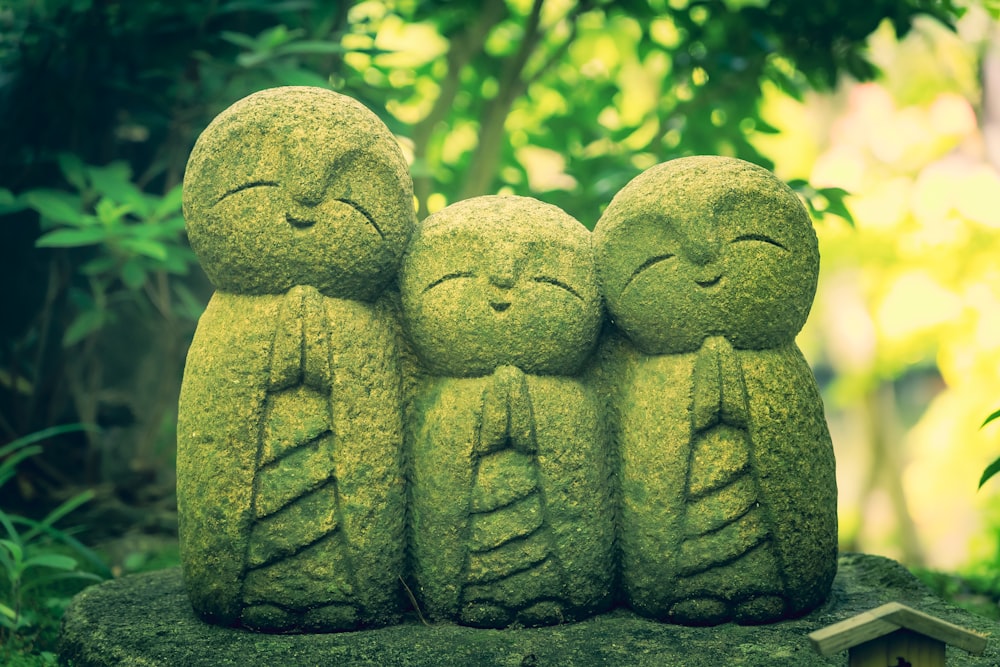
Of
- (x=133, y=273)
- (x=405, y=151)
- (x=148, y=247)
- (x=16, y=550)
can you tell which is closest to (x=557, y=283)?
(x=148, y=247)

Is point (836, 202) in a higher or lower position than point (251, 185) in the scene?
higher

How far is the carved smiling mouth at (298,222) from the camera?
3068 millimetres

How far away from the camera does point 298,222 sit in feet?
10.1

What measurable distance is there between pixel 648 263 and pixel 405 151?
7.26 ft

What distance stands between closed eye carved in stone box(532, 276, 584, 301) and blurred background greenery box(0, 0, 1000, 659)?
146 cm

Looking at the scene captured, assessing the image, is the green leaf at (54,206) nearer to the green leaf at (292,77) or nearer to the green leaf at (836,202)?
the green leaf at (292,77)

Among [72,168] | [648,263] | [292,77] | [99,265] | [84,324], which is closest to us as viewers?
[648,263]

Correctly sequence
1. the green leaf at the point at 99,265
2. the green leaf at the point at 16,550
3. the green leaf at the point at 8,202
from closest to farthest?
1. the green leaf at the point at 16,550
2. the green leaf at the point at 8,202
3. the green leaf at the point at 99,265

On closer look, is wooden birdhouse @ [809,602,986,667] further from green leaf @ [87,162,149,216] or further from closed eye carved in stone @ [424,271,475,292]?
green leaf @ [87,162,149,216]

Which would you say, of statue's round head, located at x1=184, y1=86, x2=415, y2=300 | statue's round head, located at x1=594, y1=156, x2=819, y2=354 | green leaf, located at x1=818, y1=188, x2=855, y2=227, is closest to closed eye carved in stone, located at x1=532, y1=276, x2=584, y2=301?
statue's round head, located at x1=594, y1=156, x2=819, y2=354

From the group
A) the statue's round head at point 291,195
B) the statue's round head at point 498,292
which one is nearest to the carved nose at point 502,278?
the statue's round head at point 498,292

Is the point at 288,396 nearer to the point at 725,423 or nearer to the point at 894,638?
the point at 725,423

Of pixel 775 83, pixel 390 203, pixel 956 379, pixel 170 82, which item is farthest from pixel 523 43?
pixel 956 379

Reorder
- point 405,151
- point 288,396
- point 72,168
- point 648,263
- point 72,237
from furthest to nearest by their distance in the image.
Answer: point 405,151
point 72,168
point 72,237
point 648,263
point 288,396
